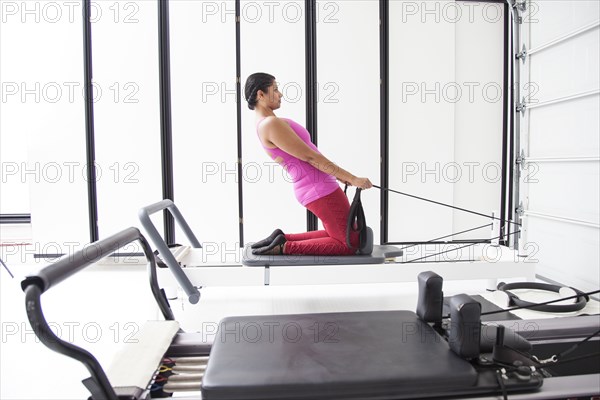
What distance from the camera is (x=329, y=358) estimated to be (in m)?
1.17

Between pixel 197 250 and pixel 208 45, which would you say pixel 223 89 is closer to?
pixel 208 45

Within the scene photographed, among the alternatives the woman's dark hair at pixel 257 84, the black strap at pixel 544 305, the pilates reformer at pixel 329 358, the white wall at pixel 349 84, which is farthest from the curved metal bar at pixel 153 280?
the white wall at pixel 349 84

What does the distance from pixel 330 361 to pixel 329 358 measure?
0.06 feet

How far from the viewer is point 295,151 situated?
8.50ft

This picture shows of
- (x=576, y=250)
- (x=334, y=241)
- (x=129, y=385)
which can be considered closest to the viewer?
(x=129, y=385)

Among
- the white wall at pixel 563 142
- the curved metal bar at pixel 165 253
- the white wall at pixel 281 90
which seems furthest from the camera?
the white wall at pixel 281 90

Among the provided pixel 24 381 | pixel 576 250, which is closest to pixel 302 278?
pixel 24 381

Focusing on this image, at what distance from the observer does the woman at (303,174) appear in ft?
8.52

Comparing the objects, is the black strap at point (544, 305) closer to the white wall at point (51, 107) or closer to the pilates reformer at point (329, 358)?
the pilates reformer at point (329, 358)

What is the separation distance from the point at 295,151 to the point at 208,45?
2.37m

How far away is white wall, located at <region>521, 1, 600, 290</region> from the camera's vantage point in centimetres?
324

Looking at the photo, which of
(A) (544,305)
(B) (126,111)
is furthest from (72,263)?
(B) (126,111)

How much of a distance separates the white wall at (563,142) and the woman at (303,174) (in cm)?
194

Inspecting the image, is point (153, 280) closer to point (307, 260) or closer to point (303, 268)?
point (307, 260)
